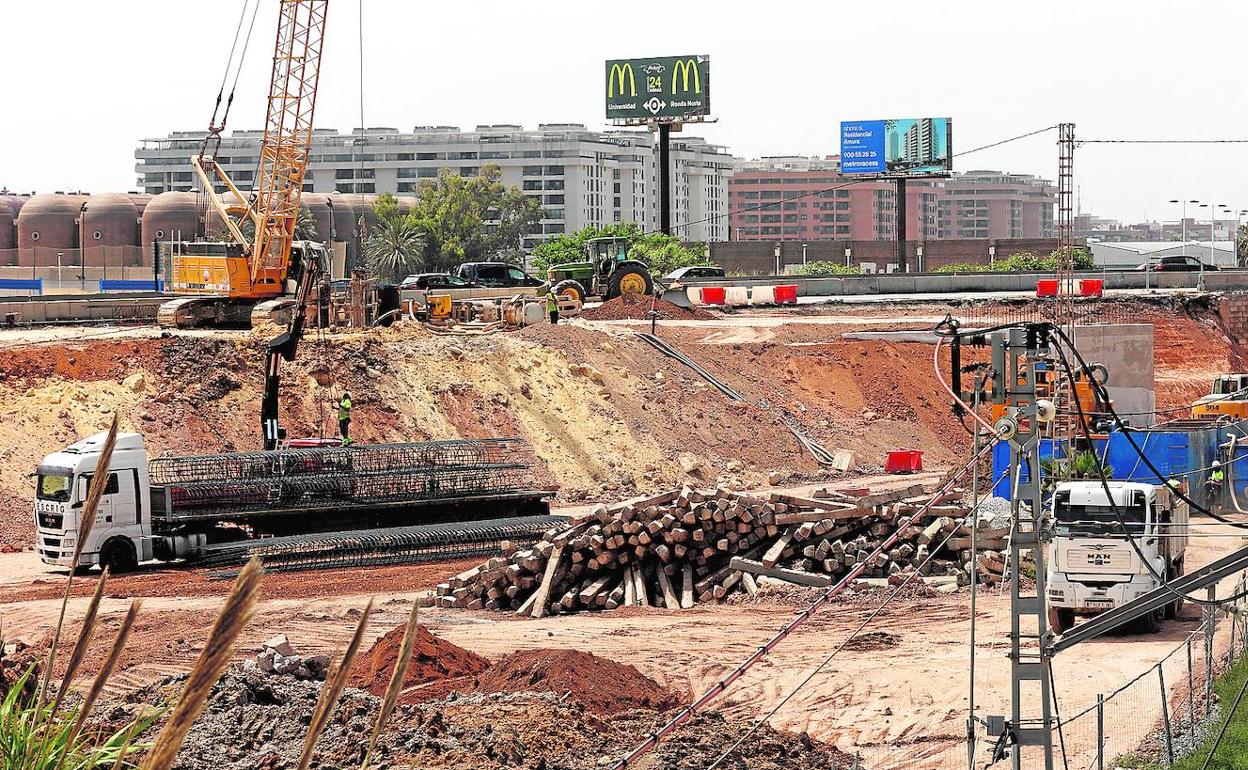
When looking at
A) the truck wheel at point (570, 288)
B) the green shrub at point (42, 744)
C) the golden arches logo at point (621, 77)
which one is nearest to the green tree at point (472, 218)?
the golden arches logo at point (621, 77)

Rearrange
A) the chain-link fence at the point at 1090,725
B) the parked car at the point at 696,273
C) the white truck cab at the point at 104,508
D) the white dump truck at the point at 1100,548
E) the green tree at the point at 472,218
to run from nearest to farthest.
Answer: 1. the chain-link fence at the point at 1090,725
2. the white dump truck at the point at 1100,548
3. the white truck cab at the point at 104,508
4. the parked car at the point at 696,273
5. the green tree at the point at 472,218

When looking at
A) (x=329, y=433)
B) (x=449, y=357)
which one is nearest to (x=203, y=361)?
(x=329, y=433)

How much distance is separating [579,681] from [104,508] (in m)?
14.3

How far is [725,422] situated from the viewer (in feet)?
141

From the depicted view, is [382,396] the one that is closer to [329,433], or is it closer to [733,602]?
[329,433]

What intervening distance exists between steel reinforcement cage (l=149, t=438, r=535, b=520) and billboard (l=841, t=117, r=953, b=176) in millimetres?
77759

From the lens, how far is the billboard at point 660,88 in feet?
331

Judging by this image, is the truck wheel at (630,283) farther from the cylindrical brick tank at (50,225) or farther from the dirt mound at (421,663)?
the cylindrical brick tank at (50,225)

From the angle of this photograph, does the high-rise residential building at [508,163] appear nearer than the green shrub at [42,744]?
No

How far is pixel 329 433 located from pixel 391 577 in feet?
43.6

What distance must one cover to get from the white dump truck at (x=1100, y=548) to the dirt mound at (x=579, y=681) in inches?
232

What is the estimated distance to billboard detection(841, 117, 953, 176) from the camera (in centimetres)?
10600

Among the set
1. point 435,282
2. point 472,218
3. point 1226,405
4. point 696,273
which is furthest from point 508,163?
point 1226,405

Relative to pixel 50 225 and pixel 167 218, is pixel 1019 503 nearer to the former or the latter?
pixel 167 218
